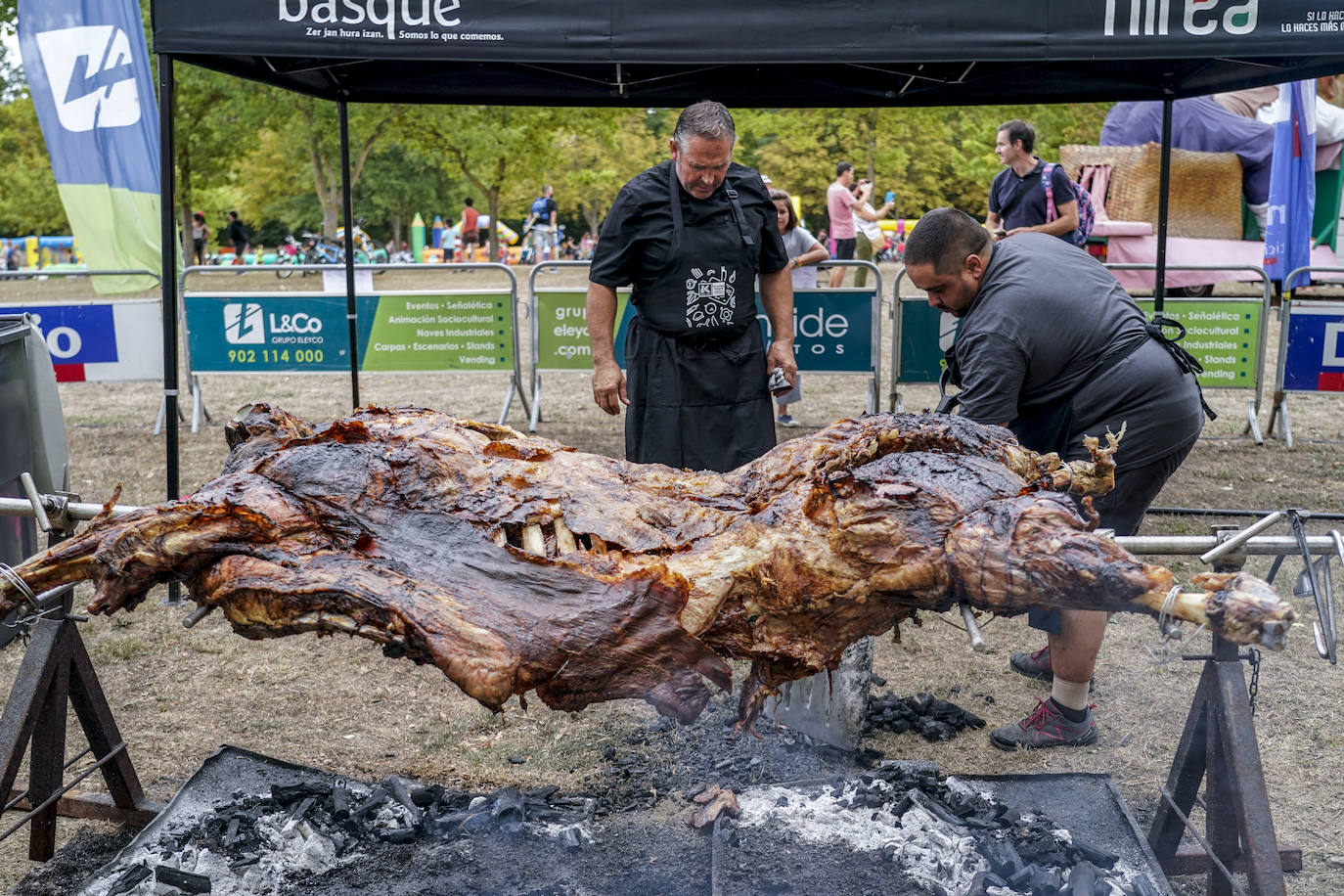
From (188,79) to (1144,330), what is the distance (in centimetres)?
2050

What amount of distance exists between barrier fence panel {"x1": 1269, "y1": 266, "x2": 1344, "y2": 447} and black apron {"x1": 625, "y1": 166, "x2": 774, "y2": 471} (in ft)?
18.4

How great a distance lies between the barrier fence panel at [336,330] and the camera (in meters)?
8.84

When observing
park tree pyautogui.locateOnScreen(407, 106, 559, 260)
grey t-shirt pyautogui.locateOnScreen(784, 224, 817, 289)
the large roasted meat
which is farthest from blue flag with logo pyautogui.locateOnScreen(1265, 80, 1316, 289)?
park tree pyautogui.locateOnScreen(407, 106, 559, 260)

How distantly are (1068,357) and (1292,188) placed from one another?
9.18 metres

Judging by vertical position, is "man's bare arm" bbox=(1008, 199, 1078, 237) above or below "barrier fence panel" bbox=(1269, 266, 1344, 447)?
above

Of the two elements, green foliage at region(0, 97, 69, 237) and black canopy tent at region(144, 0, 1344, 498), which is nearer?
black canopy tent at region(144, 0, 1344, 498)

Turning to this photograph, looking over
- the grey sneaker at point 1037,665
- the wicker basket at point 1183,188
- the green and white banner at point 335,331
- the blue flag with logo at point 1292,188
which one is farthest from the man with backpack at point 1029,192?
the wicker basket at point 1183,188

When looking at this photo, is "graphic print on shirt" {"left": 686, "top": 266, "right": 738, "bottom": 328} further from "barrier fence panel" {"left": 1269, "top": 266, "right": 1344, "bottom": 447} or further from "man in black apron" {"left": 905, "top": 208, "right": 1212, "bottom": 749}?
"barrier fence panel" {"left": 1269, "top": 266, "right": 1344, "bottom": 447}

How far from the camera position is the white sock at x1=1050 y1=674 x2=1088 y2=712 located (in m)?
4.05

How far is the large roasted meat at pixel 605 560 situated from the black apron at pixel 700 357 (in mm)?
1926

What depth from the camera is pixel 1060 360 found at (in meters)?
3.71

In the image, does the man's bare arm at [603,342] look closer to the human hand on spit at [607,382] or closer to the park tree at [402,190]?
the human hand on spit at [607,382]

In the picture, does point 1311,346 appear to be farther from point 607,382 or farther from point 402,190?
point 402,190

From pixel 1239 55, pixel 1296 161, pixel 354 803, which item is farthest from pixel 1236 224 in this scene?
pixel 354 803
